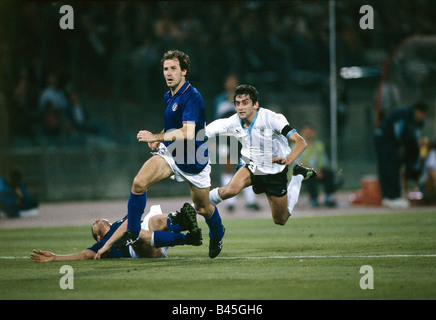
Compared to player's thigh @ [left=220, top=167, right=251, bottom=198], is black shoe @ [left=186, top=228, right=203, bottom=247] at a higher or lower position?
lower

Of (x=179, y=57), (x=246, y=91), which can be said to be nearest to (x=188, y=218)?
(x=179, y=57)

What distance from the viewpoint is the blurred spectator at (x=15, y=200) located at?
48.8 ft

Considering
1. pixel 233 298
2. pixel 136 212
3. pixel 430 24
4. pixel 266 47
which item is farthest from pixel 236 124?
pixel 430 24

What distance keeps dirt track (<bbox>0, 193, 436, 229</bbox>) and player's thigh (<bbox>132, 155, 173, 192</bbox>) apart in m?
5.37

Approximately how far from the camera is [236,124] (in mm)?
9758

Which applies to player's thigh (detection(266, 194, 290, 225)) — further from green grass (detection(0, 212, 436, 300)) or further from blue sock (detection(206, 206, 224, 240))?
blue sock (detection(206, 206, 224, 240))

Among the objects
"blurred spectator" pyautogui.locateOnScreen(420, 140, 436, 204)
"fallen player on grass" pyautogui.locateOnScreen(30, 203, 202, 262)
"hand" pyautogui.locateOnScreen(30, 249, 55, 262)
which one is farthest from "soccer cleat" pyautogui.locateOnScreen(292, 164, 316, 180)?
"blurred spectator" pyautogui.locateOnScreen(420, 140, 436, 204)

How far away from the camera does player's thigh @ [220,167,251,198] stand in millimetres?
9650

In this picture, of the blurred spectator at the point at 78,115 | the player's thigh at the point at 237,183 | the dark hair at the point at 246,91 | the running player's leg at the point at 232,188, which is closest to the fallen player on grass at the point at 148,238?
the running player's leg at the point at 232,188

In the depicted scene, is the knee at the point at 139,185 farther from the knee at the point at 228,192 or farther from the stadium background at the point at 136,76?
the stadium background at the point at 136,76

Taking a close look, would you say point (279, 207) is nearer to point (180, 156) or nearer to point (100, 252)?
point (180, 156)

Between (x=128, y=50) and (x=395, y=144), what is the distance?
7.32 meters

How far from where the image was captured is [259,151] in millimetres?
10016

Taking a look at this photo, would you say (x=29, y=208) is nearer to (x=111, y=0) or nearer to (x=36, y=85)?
(x=36, y=85)
